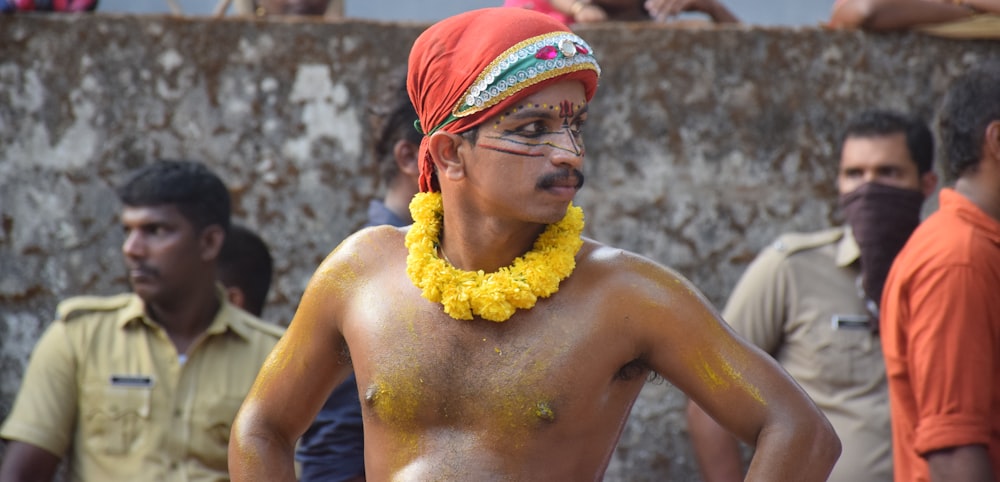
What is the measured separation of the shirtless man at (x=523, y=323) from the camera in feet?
8.59

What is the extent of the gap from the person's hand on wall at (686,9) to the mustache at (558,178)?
3.03m

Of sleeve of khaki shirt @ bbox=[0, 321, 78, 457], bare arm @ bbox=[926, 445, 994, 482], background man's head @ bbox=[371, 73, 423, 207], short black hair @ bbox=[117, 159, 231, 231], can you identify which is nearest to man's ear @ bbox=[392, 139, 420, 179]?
background man's head @ bbox=[371, 73, 423, 207]

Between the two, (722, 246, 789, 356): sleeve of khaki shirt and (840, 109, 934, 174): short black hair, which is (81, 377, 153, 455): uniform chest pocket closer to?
(722, 246, 789, 356): sleeve of khaki shirt

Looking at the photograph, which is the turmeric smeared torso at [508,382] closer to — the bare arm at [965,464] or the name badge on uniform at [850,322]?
the bare arm at [965,464]

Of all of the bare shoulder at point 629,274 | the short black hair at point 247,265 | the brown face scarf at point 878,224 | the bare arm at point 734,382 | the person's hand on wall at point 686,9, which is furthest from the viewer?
the person's hand on wall at point 686,9

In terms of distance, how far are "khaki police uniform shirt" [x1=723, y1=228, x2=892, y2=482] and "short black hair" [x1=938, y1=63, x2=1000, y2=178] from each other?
0.90 m

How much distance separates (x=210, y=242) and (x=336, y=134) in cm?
71

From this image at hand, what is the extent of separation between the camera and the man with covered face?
4.42 m

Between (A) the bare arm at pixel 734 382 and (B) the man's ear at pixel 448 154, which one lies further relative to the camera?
(B) the man's ear at pixel 448 154

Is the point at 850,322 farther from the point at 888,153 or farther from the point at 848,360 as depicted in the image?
the point at 888,153

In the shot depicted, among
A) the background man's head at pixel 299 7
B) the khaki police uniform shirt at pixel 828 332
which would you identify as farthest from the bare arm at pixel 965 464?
the background man's head at pixel 299 7

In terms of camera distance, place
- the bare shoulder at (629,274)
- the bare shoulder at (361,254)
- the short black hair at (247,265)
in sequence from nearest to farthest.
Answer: the bare shoulder at (629,274)
the bare shoulder at (361,254)
the short black hair at (247,265)

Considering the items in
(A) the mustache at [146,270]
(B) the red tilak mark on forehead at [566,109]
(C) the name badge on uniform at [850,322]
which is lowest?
(C) the name badge on uniform at [850,322]

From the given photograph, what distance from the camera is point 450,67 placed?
2695mm
